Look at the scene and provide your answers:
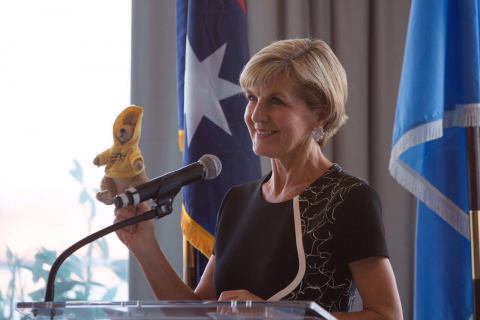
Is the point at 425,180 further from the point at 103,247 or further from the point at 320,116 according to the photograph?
the point at 103,247

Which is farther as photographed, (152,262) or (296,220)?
(152,262)

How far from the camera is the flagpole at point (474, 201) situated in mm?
1825

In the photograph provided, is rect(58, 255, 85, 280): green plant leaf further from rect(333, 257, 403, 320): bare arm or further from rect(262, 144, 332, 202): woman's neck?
rect(333, 257, 403, 320): bare arm

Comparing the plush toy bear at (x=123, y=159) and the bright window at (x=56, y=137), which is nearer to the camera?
the plush toy bear at (x=123, y=159)

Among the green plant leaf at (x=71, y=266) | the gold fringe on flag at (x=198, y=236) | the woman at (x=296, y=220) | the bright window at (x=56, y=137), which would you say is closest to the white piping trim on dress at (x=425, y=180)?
the woman at (x=296, y=220)

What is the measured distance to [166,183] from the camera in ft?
3.78

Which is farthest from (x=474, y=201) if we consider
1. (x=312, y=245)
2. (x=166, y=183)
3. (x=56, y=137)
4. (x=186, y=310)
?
(x=56, y=137)

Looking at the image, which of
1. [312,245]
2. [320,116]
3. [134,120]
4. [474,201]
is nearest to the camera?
[312,245]

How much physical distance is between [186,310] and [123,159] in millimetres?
680

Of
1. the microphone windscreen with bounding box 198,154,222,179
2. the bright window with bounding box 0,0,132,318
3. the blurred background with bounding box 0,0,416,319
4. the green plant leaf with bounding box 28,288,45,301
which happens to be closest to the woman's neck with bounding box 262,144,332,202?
the microphone windscreen with bounding box 198,154,222,179

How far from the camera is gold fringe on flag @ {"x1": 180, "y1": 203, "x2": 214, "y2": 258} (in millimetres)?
2244

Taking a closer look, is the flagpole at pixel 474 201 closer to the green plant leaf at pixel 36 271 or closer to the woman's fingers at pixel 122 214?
the woman's fingers at pixel 122 214

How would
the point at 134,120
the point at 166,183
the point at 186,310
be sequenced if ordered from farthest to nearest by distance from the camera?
the point at 134,120
the point at 166,183
the point at 186,310

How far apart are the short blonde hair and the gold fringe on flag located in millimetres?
957
